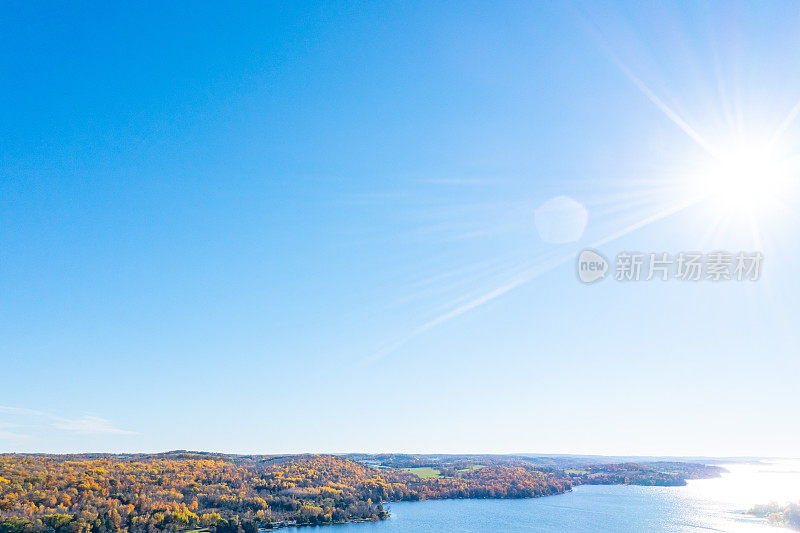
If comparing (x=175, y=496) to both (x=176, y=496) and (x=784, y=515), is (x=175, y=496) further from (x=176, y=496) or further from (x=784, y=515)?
(x=784, y=515)

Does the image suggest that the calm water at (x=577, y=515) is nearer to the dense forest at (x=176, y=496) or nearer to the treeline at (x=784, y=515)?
the treeline at (x=784, y=515)

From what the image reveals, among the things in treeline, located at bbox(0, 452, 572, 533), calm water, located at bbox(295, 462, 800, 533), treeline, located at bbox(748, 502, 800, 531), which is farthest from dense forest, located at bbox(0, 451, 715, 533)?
treeline, located at bbox(748, 502, 800, 531)

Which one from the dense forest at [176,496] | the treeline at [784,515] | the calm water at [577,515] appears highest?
the dense forest at [176,496]

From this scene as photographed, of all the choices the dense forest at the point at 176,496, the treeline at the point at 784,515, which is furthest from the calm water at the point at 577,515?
the dense forest at the point at 176,496

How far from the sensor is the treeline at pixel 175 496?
6925 cm

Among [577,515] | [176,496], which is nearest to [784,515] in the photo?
[577,515]

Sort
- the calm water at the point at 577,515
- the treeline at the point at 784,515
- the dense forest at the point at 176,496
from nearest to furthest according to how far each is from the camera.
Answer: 1. the dense forest at the point at 176,496
2. the calm water at the point at 577,515
3. the treeline at the point at 784,515

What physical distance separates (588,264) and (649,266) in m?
4.07

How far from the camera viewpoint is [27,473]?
262 ft

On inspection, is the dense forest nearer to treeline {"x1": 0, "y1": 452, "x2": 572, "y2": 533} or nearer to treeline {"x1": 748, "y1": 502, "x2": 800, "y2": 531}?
treeline {"x1": 0, "y1": 452, "x2": 572, "y2": 533}

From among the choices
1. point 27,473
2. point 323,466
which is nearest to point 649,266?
point 27,473

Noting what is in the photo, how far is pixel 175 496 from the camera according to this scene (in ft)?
289

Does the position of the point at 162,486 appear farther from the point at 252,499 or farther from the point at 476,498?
the point at 476,498

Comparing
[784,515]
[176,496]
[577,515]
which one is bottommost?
[577,515]
